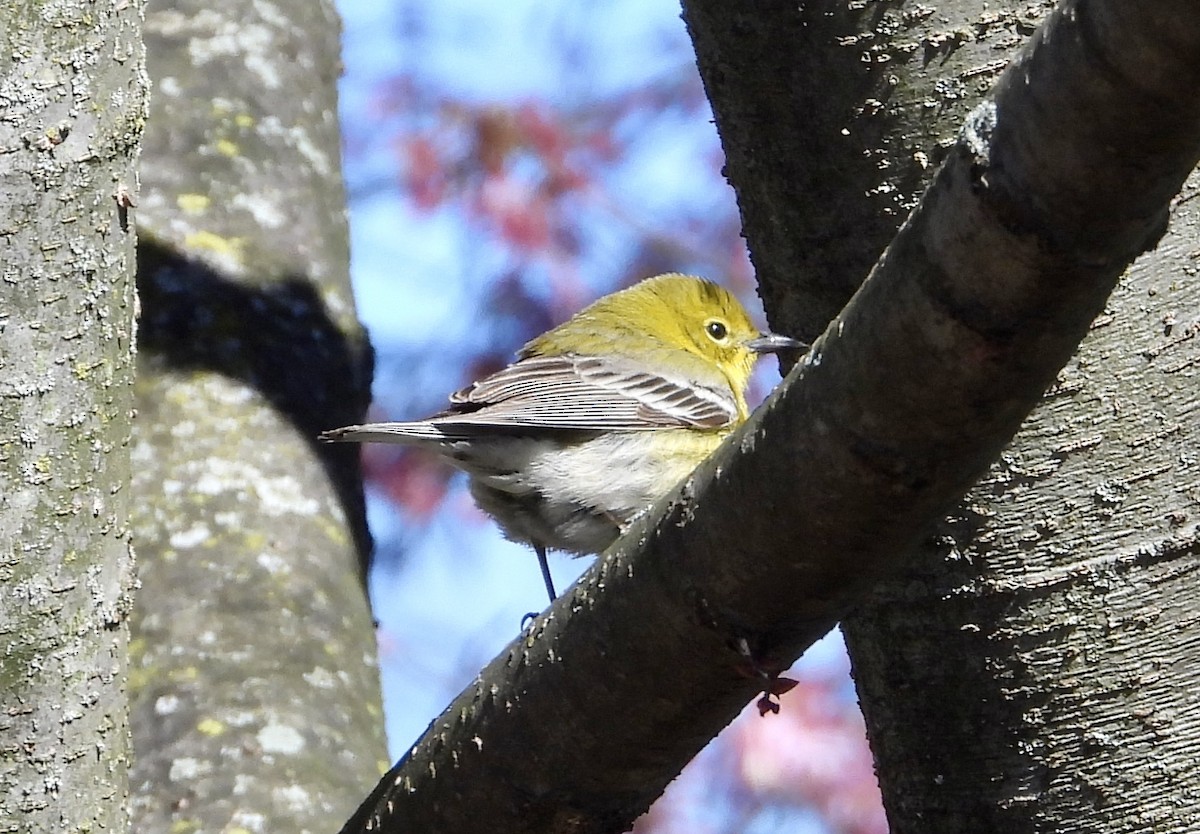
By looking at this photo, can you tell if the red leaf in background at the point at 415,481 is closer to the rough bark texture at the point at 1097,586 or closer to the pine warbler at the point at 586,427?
the pine warbler at the point at 586,427

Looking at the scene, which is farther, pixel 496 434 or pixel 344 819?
pixel 496 434

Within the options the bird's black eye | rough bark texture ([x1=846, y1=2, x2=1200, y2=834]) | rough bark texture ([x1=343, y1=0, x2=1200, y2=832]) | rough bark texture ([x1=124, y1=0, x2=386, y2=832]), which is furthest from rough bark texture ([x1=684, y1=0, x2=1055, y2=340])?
the bird's black eye

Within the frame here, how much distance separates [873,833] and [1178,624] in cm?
611

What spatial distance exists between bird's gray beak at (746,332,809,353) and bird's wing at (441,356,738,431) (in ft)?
0.51

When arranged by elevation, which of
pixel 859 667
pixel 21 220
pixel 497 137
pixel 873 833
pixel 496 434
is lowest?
pixel 859 667

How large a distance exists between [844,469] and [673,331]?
312 cm

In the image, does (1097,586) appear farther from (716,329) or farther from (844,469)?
(716,329)

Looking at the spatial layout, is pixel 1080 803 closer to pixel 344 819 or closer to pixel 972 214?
pixel 972 214

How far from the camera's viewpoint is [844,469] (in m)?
1.24

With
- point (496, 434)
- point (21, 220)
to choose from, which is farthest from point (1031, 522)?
point (496, 434)

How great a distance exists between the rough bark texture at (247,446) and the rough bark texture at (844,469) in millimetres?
962

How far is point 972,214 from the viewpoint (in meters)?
1.10

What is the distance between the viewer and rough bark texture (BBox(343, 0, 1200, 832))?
1061 millimetres

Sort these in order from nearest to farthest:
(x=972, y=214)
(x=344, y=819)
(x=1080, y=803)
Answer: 1. (x=972, y=214)
2. (x=1080, y=803)
3. (x=344, y=819)
